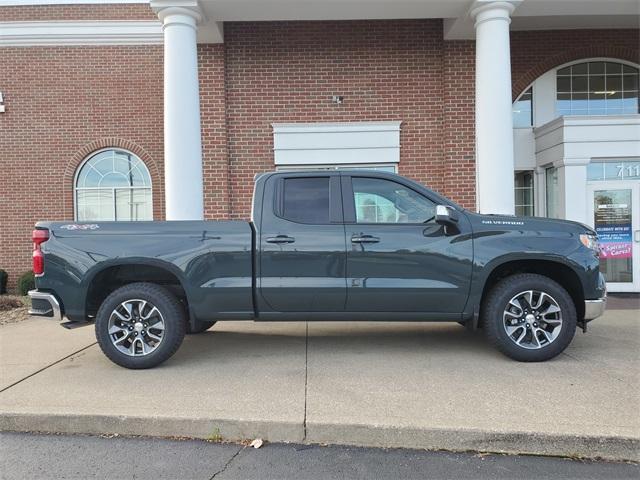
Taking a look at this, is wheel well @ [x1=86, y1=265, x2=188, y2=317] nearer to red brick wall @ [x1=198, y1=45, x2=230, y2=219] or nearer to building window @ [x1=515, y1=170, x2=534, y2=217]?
red brick wall @ [x1=198, y1=45, x2=230, y2=219]

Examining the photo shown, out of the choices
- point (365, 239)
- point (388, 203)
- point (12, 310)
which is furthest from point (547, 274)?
point (12, 310)

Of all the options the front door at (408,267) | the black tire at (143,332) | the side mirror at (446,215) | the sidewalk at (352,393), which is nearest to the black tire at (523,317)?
the sidewalk at (352,393)

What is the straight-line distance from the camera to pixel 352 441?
3.60 metres

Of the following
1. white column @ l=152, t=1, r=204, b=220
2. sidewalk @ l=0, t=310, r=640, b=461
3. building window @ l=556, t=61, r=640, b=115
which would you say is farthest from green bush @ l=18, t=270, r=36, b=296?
building window @ l=556, t=61, r=640, b=115

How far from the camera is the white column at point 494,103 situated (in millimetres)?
7914

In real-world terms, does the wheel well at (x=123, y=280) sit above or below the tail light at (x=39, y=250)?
below

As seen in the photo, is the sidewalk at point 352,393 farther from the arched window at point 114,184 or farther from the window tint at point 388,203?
the arched window at point 114,184

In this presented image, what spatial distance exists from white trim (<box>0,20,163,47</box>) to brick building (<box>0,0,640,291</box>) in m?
0.02

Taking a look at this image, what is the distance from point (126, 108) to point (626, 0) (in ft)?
29.8

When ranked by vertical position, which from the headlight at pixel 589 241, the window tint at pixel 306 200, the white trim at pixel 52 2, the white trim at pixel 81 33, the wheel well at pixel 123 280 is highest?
the white trim at pixel 52 2

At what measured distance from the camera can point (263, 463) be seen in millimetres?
3355

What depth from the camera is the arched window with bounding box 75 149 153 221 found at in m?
10.7

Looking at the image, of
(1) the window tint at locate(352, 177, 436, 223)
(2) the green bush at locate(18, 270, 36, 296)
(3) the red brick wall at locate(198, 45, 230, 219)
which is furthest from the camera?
(2) the green bush at locate(18, 270, 36, 296)

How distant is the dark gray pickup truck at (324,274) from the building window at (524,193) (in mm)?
5576
